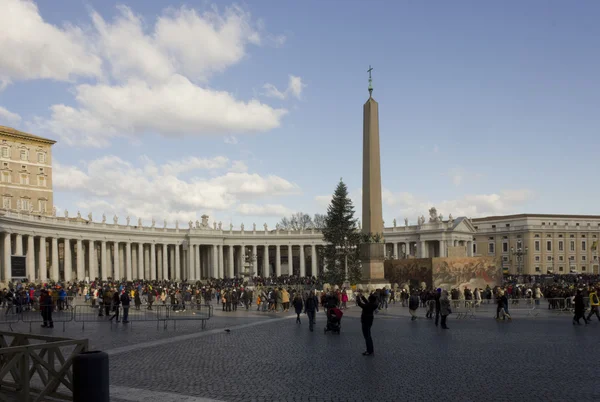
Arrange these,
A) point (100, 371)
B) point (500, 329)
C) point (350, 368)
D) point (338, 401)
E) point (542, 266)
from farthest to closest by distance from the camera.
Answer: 1. point (542, 266)
2. point (500, 329)
3. point (350, 368)
4. point (338, 401)
5. point (100, 371)

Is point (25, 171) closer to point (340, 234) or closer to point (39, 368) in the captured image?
point (340, 234)

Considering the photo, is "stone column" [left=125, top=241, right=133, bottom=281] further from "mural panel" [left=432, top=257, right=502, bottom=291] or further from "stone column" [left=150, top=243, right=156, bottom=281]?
"mural panel" [left=432, top=257, right=502, bottom=291]

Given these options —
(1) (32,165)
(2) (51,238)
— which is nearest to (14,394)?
(2) (51,238)

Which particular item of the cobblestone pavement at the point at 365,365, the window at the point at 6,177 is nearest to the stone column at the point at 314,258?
the window at the point at 6,177

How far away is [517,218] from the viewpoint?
12006cm

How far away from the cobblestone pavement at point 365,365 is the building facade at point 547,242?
101 metres

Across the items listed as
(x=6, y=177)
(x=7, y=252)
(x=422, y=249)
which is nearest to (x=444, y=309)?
(x=7, y=252)

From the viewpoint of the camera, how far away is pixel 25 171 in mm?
83812

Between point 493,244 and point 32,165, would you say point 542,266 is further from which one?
point 32,165

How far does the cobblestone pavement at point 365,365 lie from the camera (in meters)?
10.2

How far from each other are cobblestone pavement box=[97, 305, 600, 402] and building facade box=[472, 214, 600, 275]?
331 feet

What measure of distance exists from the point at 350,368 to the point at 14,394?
20.4 feet

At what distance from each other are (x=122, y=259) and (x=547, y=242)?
77223mm

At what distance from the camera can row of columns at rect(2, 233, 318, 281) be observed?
68.2 m
